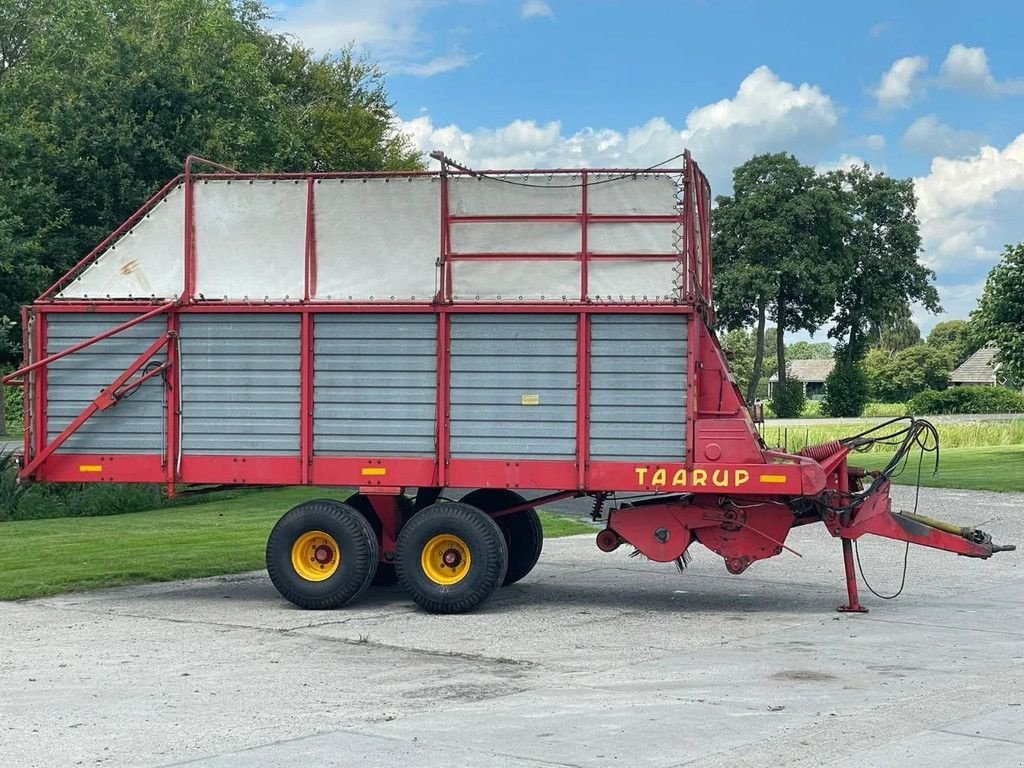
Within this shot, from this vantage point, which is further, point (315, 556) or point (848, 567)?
point (315, 556)

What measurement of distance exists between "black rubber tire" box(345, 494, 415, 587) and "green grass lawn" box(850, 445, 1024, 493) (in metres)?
15.2

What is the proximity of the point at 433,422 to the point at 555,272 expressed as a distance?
168 cm

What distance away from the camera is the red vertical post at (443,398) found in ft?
40.3

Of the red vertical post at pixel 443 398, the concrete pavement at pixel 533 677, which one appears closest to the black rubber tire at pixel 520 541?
the concrete pavement at pixel 533 677

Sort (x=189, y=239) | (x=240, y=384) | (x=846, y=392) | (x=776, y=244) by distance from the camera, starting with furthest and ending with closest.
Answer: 1. (x=846, y=392)
2. (x=776, y=244)
3. (x=189, y=239)
4. (x=240, y=384)

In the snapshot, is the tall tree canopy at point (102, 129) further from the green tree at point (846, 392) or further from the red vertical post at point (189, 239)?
the green tree at point (846, 392)

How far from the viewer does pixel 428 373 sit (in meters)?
12.3

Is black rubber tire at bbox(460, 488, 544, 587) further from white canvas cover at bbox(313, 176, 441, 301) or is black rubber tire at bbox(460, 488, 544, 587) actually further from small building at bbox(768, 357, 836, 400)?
small building at bbox(768, 357, 836, 400)

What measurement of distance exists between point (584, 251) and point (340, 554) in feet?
11.1

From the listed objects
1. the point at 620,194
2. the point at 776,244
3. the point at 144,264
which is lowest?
the point at 144,264

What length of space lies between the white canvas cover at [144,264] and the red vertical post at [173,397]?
33cm

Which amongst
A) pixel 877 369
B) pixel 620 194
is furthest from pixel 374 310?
pixel 877 369

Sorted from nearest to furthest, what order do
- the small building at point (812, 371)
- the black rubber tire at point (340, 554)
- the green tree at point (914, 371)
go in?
1. the black rubber tire at point (340, 554)
2. the green tree at point (914, 371)
3. the small building at point (812, 371)

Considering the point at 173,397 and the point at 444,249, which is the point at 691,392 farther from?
the point at 173,397
